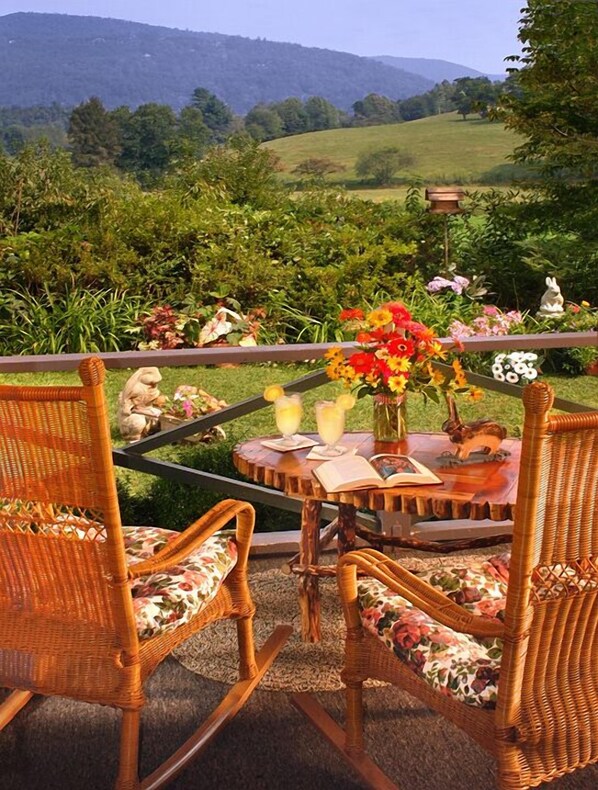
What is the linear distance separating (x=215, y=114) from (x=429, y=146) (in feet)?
11.8

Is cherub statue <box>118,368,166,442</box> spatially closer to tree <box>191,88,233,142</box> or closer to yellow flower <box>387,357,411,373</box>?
yellow flower <box>387,357,411,373</box>

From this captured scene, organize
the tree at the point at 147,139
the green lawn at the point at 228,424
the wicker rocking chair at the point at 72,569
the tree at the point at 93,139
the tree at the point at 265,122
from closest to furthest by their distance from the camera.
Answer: the wicker rocking chair at the point at 72,569, the green lawn at the point at 228,424, the tree at the point at 147,139, the tree at the point at 93,139, the tree at the point at 265,122

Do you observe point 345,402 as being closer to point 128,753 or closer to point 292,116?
point 128,753

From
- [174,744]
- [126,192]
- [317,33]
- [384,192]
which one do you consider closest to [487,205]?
[384,192]

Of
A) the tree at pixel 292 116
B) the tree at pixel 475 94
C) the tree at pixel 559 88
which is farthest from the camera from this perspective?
the tree at pixel 292 116

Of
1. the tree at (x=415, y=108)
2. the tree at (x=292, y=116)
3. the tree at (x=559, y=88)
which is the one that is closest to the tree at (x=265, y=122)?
the tree at (x=292, y=116)

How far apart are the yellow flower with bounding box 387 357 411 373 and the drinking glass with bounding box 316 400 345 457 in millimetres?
174

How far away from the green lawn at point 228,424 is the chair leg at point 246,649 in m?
1.81

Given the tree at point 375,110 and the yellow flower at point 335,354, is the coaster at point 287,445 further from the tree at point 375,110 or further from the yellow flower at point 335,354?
the tree at point 375,110

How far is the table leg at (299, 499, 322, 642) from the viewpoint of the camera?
2424 mm

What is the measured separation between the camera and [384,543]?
2430mm

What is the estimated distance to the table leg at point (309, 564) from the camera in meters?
2.42

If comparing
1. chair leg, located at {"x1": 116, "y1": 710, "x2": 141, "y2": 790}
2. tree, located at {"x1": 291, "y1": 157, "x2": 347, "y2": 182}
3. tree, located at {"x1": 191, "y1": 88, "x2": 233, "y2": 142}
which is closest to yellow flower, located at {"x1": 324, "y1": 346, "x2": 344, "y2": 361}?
chair leg, located at {"x1": 116, "y1": 710, "x2": 141, "y2": 790}

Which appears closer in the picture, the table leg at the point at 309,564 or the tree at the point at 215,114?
the table leg at the point at 309,564
